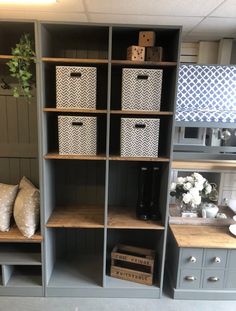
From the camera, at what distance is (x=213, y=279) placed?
2.13 m

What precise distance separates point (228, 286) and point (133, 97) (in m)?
1.74

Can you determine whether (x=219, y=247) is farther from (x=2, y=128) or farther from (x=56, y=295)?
(x=2, y=128)

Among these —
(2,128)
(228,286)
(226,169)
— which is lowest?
(228,286)

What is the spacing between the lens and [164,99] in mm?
2189

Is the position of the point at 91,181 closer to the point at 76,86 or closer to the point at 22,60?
the point at 76,86

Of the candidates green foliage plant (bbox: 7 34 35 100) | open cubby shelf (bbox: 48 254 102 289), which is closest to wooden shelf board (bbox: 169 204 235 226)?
open cubby shelf (bbox: 48 254 102 289)

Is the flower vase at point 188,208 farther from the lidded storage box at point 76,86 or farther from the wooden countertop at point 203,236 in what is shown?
the lidded storage box at point 76,86

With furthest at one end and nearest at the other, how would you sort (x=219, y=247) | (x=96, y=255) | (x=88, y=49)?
(x=96, y=255)
(x=88, y=49)
(x=219, y=247)

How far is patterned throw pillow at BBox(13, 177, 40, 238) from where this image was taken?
2.04 m

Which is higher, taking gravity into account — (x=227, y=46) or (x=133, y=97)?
(x=227, y=46)

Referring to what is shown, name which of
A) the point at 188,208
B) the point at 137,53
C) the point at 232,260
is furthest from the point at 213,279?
the point at 137,53

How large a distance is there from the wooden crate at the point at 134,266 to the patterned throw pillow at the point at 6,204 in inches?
37.3

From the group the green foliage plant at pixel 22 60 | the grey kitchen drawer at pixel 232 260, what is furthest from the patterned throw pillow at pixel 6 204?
the grey kitchen drawer at pixel 232 260

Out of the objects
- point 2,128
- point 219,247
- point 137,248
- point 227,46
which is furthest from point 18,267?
point 227,46
